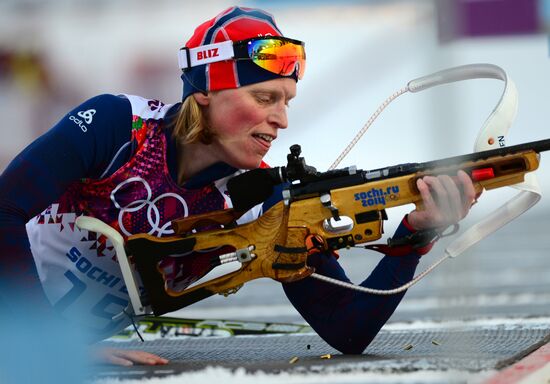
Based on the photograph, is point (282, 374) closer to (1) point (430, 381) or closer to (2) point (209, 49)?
(1) point (430, 381)

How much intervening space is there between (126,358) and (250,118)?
0.67 meters

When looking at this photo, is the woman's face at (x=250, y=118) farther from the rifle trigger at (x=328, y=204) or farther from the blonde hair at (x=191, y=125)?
the rifle trigger at (x=328, y=204)

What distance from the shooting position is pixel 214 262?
97.3 inches

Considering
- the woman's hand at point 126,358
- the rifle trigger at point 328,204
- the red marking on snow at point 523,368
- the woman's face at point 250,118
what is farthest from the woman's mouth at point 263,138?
the red marking on snow at point 523,368

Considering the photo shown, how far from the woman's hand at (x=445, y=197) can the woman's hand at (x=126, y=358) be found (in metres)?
0.75

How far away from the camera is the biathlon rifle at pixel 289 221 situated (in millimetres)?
2127

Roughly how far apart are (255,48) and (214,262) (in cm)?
54

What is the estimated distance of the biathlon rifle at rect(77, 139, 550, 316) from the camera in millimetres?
2127

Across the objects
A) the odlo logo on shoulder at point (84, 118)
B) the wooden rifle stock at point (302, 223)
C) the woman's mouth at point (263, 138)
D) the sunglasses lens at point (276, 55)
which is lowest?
the wooden rifle stock at point (302, 223)

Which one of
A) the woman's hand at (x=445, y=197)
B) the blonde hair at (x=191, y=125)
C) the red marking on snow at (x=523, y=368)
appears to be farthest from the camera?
the blonde hair at (x=191, y=125)

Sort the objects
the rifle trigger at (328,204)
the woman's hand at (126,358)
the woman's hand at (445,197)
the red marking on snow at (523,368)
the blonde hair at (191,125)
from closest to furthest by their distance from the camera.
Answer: the red marking on snow at (523,368)
the woman's hand at (445,197)
the rifle trigger at (328,204)
the woman's hand at (126,358)
the blonde hair at (191,125)

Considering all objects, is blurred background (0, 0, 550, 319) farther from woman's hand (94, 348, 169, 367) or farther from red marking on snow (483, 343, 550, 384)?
woman's hand (94, 348, 169, 367)

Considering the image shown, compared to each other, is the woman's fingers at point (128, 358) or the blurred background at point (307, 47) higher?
the blurred background at point (307, 47)

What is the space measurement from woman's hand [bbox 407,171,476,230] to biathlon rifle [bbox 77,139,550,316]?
0.06 ft
